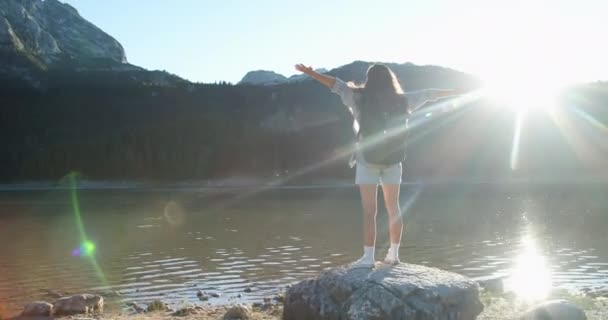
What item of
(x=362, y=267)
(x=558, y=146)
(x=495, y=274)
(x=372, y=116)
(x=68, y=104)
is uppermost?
(x=68, y=104)

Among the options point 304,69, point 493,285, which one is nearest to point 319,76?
point 304,69

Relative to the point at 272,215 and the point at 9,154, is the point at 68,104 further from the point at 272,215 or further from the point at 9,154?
the point at 272,215

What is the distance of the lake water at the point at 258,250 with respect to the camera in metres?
19.2

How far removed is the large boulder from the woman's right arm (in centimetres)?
273

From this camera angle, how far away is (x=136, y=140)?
136 metres

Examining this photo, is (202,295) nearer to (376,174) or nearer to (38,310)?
(38,310)

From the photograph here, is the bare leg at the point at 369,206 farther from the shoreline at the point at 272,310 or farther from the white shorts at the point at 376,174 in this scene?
the shoreline at the point at 272,310

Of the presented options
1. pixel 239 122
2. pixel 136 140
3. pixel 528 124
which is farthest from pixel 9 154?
pixel 528 124

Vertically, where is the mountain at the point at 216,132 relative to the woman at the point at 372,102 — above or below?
above

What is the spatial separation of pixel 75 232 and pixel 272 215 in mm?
15180

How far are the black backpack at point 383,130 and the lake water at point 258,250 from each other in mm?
8783

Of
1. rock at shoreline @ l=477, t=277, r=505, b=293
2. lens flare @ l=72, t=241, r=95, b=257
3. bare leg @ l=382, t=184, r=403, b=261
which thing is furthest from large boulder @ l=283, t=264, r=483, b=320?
lens flare @ l=72, t=241, r=95, b=257

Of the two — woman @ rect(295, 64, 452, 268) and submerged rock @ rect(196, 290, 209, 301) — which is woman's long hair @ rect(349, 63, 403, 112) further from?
submerged rock @ rect(196, 290, 209, 301)

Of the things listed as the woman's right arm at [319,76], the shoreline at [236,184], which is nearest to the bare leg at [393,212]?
the woman's right arm at [319,76]
